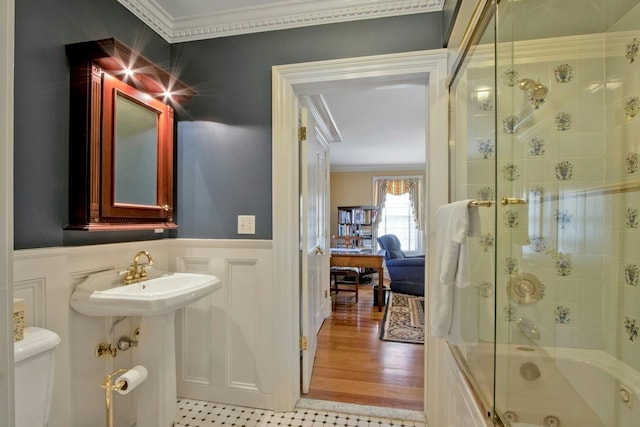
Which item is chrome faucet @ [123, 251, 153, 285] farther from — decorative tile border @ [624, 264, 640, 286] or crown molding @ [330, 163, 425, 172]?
crown molding @ [330, 163, 425, 172]

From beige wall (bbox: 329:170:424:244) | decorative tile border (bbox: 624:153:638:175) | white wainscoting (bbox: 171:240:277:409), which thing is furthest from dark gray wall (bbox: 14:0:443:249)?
Result: beige wall (bbox: 329:170:424:244)

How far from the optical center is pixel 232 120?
6.22 ft

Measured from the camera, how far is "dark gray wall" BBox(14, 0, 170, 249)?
1.18 metres

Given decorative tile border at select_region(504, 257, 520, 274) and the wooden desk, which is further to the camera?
the wooden desk

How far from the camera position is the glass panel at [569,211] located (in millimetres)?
1285

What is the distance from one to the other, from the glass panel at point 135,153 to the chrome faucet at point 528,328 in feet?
6.84

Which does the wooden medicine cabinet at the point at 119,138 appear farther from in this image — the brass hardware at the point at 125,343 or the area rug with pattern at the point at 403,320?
the area rug with pattern at the point at 403,320

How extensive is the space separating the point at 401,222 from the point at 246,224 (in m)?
5.34

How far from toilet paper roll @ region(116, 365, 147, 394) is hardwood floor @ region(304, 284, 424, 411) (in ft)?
3.63

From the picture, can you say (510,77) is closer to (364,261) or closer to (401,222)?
(364,261)

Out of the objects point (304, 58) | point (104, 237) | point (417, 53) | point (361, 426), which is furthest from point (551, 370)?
point (104, 237)

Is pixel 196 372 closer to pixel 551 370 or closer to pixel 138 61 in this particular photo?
pixel 138 61

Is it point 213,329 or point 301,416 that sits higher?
point 213,329

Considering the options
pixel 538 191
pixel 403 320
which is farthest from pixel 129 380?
pixel 403 320
